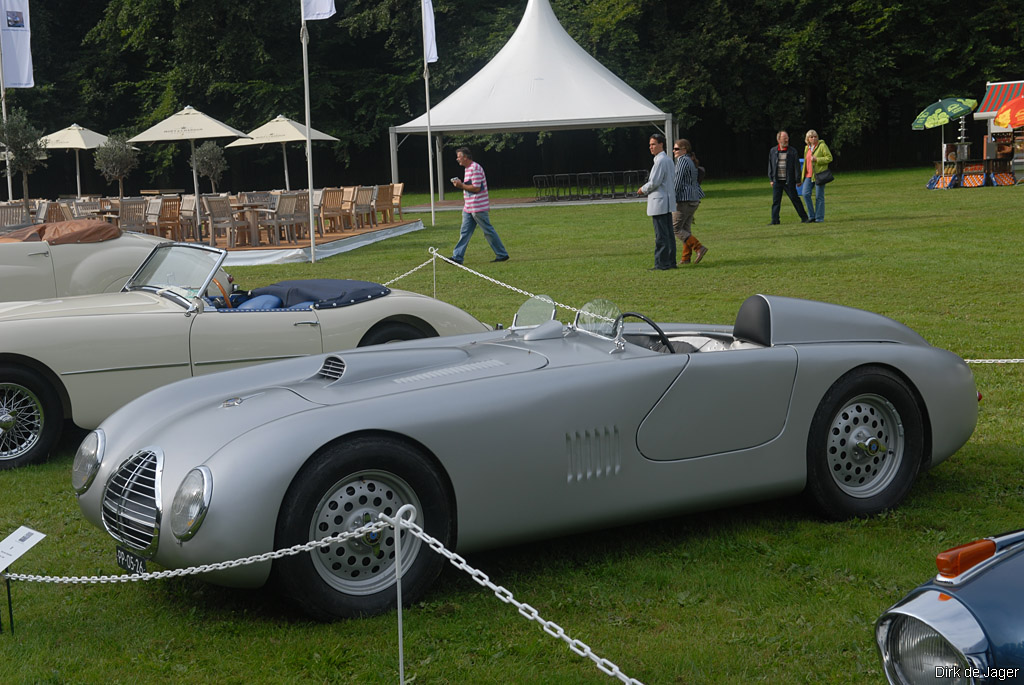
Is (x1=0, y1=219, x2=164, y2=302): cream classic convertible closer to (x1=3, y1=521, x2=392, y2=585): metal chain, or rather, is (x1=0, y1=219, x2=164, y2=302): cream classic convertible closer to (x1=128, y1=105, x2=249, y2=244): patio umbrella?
(x1=3, y1=521, x2=392, y2=585): metal chain

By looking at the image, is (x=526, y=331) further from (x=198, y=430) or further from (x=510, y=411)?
(x=198, y=430)

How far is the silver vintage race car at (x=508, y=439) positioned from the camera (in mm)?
3707

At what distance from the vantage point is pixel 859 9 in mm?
38625

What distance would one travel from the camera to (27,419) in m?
6.15

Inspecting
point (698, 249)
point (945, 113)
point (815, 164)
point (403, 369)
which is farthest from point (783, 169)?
point (403, 369)

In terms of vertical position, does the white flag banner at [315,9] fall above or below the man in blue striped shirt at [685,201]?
above

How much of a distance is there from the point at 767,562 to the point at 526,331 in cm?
155

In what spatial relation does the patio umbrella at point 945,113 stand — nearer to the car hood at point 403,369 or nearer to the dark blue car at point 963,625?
the car hood at point 403,369

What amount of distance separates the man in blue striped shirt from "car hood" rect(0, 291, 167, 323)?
30.4ft

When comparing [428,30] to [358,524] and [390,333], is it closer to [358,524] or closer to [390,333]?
[390,333]

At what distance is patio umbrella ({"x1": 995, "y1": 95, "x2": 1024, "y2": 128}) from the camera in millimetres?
27953

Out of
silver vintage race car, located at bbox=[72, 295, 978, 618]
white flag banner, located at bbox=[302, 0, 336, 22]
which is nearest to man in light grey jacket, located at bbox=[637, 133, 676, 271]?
white flag banner, located at bbox=[302, 0, 336, 22]

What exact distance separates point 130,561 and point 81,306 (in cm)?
306

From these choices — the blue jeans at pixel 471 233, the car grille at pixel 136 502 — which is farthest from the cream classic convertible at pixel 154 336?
the blue jeans at pixel 471 233
